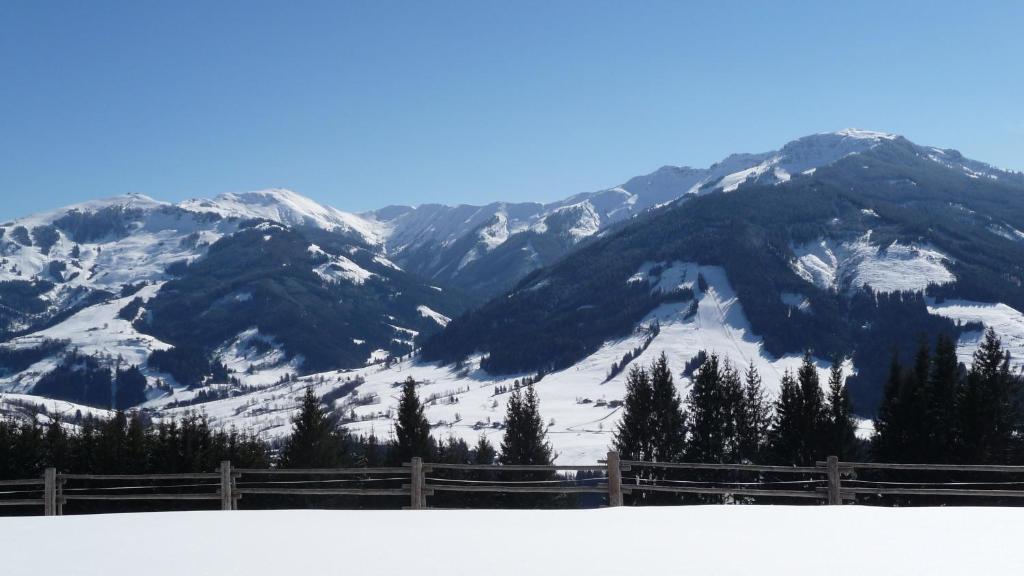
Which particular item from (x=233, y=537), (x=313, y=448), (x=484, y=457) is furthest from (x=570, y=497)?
(x=233, y=537)

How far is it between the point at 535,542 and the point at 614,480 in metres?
6.71

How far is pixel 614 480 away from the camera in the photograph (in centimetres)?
2619

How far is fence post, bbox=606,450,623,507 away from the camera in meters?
26.0

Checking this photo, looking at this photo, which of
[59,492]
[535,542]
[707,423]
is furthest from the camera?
[707,423]

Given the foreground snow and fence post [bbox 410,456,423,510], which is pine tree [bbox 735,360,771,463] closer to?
the foreground snow

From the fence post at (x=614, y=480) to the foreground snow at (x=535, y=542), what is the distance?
0.92 metres

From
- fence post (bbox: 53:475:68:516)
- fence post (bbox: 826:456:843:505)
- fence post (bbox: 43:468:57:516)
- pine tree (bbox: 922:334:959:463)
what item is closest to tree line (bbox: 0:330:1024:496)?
pine tree (bbox: 922:334:959:463)

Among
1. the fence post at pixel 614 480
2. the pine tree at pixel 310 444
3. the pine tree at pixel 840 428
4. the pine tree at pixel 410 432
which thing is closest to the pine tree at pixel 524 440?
the pine tree at pixel 410 432

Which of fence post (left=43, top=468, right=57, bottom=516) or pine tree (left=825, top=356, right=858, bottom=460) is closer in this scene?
fence post (left=43, top=468, right=57, bottom=516)

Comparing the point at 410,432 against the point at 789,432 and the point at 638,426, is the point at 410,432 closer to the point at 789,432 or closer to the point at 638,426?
the point at 638,426

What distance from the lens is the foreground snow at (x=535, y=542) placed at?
17.2 m

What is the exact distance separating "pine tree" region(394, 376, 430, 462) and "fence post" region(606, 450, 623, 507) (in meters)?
34.9

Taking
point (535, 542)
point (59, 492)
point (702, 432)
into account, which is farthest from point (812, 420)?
point (59, 492)

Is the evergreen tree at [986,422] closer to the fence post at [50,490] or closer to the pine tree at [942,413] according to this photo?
the pine tree at [942,413]
